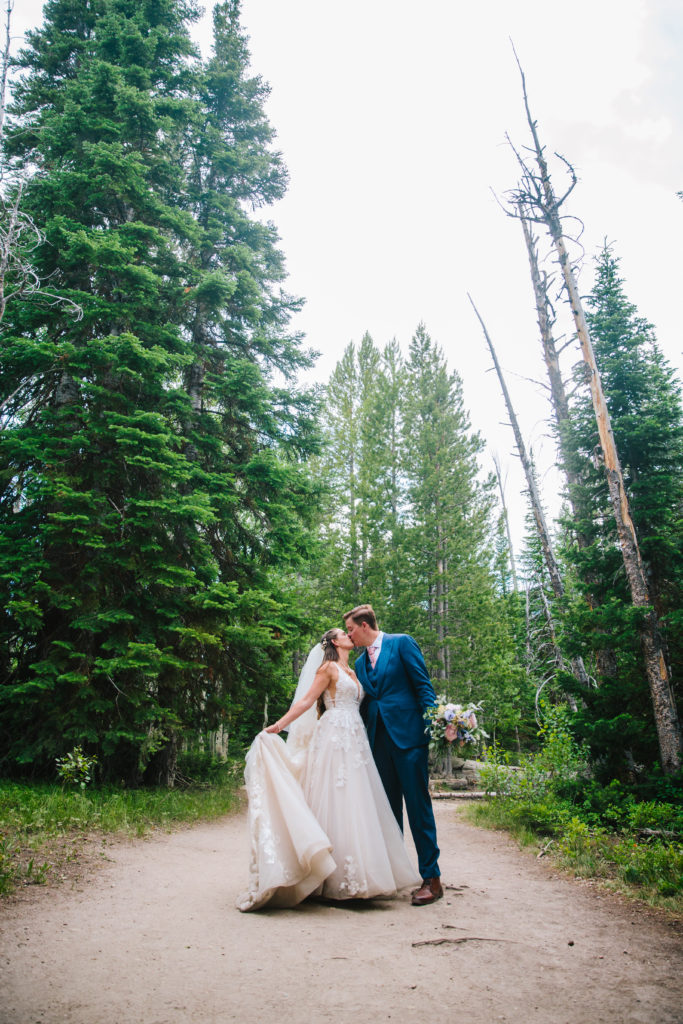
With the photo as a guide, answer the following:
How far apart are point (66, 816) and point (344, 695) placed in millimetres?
4053

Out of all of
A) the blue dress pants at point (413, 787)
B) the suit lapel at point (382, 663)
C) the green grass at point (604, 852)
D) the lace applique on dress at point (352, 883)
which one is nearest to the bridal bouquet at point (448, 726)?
the blue dress pants at point (413, 787)

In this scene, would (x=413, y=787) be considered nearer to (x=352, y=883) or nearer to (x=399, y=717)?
(x=399, y=717)

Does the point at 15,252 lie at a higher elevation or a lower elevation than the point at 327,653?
higher

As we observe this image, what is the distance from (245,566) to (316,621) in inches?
68.6

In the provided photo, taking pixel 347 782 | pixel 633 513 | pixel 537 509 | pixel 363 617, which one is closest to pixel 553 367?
pixel 537 509

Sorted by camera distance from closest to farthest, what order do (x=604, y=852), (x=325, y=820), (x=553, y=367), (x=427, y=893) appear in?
1. (x=427, y=893)
2. (x=325, y=820)
3. (x=604, y=852)
4. (x=553, y=367)

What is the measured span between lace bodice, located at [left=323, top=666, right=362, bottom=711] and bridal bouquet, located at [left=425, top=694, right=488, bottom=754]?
64 centimetres

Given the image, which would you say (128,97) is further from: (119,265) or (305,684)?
(305,684)

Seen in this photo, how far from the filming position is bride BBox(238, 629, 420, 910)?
13.0 feet

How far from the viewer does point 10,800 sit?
6352 mm

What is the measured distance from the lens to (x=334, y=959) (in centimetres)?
299

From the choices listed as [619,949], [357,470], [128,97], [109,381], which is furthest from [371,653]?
[357,470]

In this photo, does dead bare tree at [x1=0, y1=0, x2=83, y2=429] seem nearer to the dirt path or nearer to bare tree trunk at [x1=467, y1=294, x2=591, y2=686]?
the dirt path

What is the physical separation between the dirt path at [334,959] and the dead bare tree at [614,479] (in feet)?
9.08
